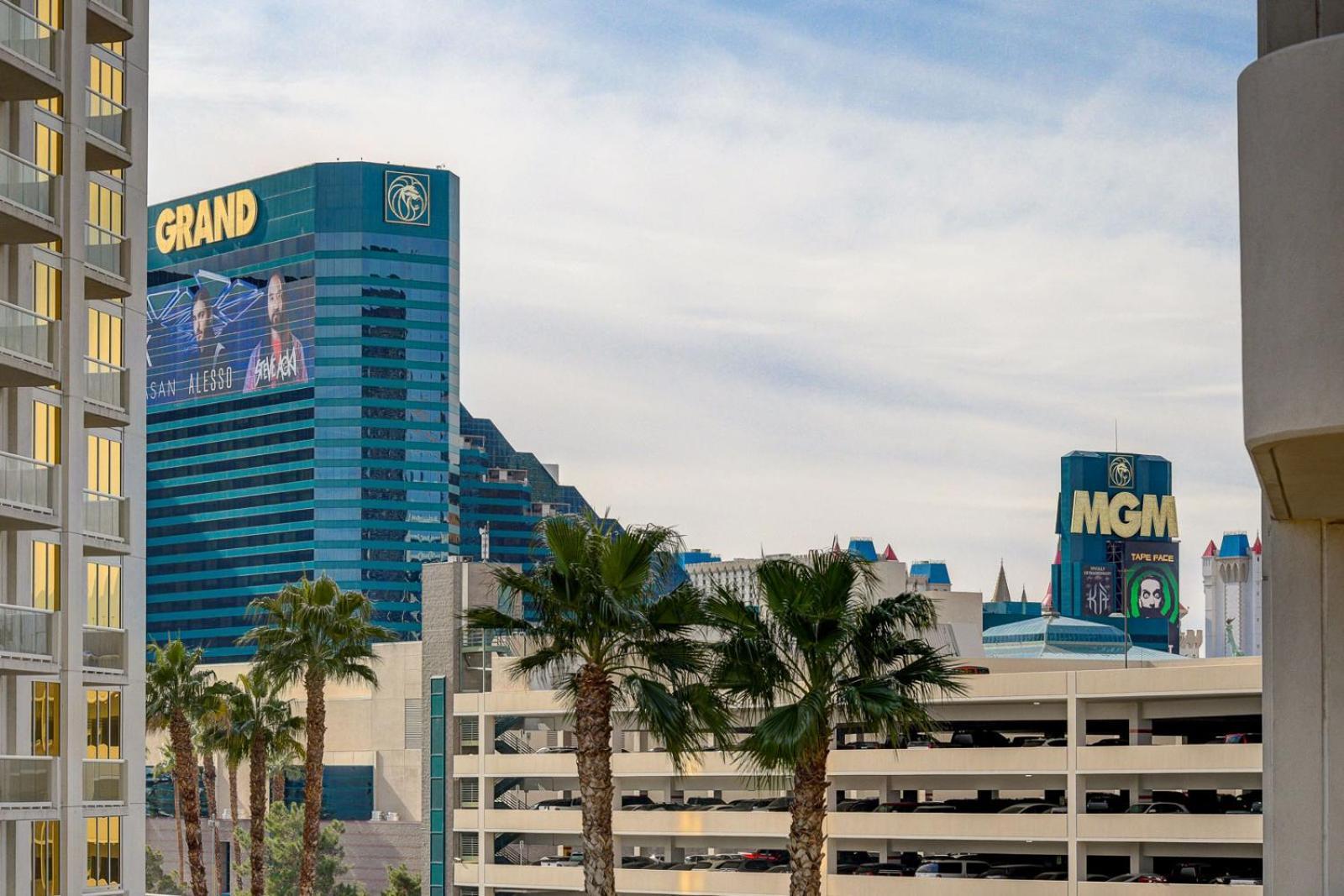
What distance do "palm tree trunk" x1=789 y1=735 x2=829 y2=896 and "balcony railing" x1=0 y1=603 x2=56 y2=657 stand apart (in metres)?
14.4

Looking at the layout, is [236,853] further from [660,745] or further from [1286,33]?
[1286,33]

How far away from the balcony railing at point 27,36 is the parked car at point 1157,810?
39.3 meters

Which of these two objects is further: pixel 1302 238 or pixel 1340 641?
pixel 1340 641

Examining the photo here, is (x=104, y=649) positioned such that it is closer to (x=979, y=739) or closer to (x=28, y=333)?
(x=28, y=333)

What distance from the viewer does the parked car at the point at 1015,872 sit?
206 feet

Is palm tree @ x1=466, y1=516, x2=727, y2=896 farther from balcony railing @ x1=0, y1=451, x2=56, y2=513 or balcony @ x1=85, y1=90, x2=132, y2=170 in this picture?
balcony @ x1=85, y1=90, x2=132, y2=170

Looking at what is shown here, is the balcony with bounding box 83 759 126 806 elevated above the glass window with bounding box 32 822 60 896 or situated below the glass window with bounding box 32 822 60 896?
above

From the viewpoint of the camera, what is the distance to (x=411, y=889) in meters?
120

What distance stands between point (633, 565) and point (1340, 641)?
25.5 metres

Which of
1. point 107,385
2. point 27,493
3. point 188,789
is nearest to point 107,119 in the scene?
point 107,385

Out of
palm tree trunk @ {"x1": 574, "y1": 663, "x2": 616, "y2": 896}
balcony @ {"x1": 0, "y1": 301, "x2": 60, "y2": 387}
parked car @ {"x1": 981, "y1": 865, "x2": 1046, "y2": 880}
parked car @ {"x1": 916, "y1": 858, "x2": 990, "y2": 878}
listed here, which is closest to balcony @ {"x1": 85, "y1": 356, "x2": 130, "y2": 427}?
balcony @ {"x1": 0, "y1": 301, "x2": 60, "y2": 387}

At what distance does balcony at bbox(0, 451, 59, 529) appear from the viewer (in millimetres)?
34250

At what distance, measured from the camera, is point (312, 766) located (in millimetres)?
63375

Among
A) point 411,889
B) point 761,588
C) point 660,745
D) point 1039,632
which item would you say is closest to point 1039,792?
point 660,745
